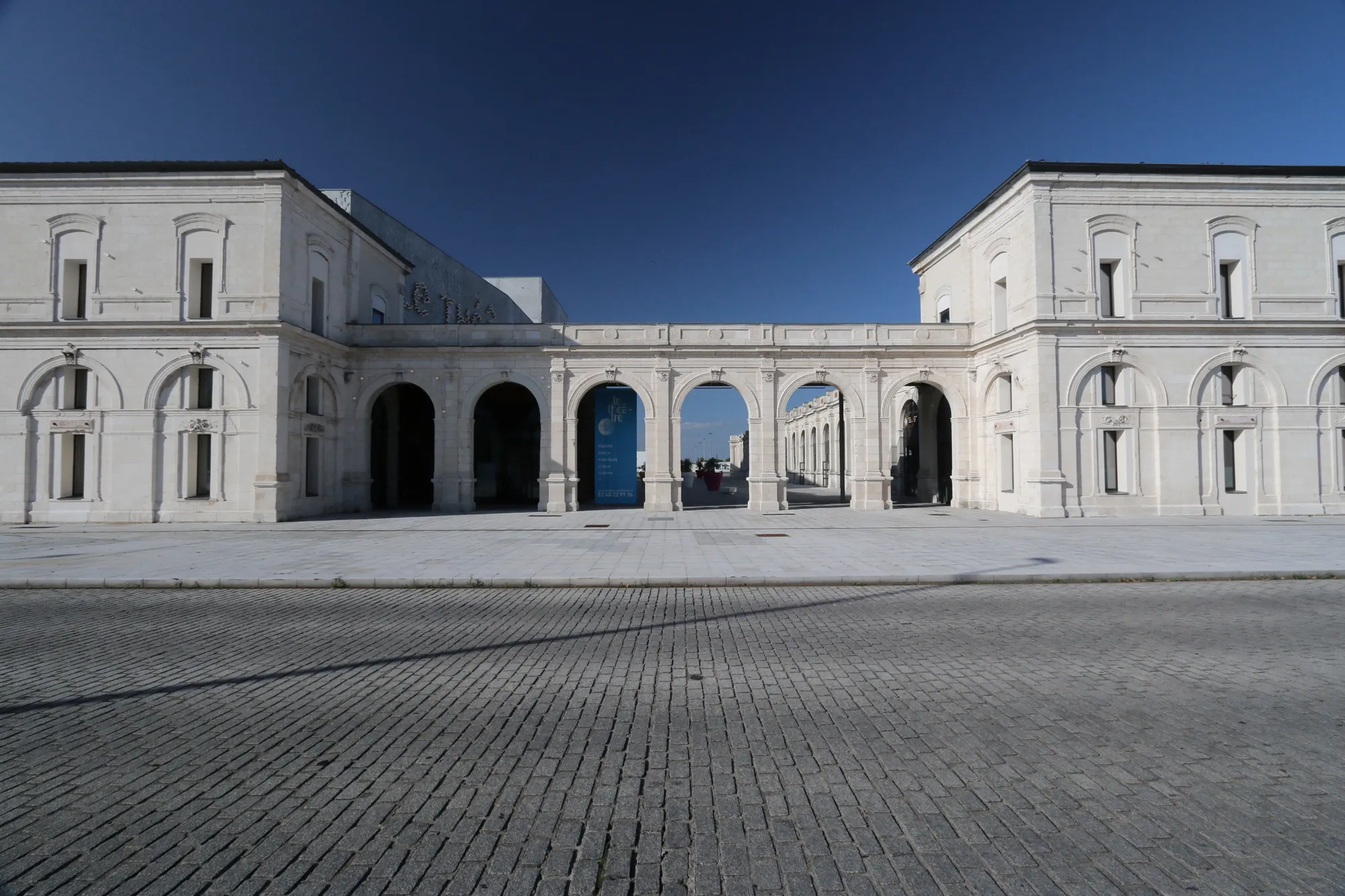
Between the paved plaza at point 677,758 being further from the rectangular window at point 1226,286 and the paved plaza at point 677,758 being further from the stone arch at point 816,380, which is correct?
the rectangular window at point 1226,286

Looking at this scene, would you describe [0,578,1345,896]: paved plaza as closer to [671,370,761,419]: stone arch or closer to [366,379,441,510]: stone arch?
[671,370,761,419]: stone arch

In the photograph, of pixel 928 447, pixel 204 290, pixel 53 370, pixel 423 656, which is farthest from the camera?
pixel 928 447

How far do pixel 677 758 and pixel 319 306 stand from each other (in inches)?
1029

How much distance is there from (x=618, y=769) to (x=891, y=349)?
25343 mm

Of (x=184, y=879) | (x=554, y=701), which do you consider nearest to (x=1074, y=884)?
(x=554, y=701)

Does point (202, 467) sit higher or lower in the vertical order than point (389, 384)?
lower

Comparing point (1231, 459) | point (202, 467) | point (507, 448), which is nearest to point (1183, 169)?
point (1231, 459)

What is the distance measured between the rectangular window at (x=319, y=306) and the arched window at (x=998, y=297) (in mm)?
26737

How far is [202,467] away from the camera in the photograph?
72.0 ft

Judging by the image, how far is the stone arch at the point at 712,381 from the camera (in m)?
26.3

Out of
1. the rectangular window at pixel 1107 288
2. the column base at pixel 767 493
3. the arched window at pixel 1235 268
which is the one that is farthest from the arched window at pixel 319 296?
the arched window at pixel 1235 268

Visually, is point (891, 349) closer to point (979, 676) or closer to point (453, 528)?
point (453, 528)

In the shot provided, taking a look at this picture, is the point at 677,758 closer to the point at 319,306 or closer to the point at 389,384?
the point at 389,384

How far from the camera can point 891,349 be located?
86.9ft
